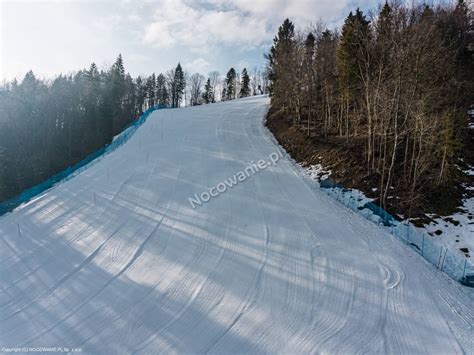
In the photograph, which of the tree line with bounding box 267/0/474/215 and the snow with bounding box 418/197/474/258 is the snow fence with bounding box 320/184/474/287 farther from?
the tree line with bounding box 267/0/474/215

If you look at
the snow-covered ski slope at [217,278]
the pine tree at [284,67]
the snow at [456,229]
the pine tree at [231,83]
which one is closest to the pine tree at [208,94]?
the pine tree at [231,83]

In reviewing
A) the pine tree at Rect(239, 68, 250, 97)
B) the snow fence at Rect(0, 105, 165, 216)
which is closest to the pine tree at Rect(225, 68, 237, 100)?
the pine tree at Rect(239, 68, 250, 97)

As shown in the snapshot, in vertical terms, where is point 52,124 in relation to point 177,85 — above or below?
below

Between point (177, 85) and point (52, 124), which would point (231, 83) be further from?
point (52, 124)

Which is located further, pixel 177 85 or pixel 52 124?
pixel 177 85

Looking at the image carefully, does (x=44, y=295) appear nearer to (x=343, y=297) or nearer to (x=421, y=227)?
(x=343, y=297)

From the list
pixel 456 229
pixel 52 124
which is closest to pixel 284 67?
pixel 456 229
